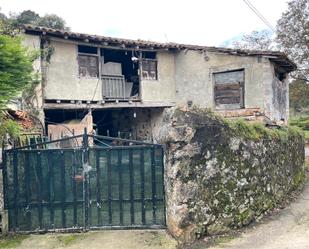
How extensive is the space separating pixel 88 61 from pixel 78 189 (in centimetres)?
1014

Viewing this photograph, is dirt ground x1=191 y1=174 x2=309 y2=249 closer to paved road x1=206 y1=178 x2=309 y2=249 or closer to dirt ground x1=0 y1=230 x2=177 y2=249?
paved road x1=206 y1=178 x2=309 y2=249

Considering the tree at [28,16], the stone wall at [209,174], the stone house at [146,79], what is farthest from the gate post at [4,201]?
the tree at [28,16]

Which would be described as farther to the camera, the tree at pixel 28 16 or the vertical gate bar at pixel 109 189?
the tree at pixel 28 16

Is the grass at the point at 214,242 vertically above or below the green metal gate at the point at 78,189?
below

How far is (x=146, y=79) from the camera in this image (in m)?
17.5

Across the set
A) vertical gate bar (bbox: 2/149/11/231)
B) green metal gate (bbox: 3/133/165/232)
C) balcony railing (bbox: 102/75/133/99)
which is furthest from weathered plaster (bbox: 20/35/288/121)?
green metal gate (bbox: 3/133/165/232)

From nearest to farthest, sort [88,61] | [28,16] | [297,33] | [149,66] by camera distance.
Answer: [88,61] < [149,66] < [297,33] < [28,16]

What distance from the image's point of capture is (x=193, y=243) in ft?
20.1

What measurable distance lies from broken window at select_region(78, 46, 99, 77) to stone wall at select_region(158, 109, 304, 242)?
382 inches

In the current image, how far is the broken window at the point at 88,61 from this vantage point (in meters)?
15.5

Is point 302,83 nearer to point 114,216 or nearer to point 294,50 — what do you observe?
point 294,50

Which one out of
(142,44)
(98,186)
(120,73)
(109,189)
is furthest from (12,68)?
(120,73)

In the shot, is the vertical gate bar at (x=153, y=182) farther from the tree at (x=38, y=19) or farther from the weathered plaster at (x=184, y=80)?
the tree at (x=38, y=19)

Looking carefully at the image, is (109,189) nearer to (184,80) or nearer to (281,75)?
(184,80)
